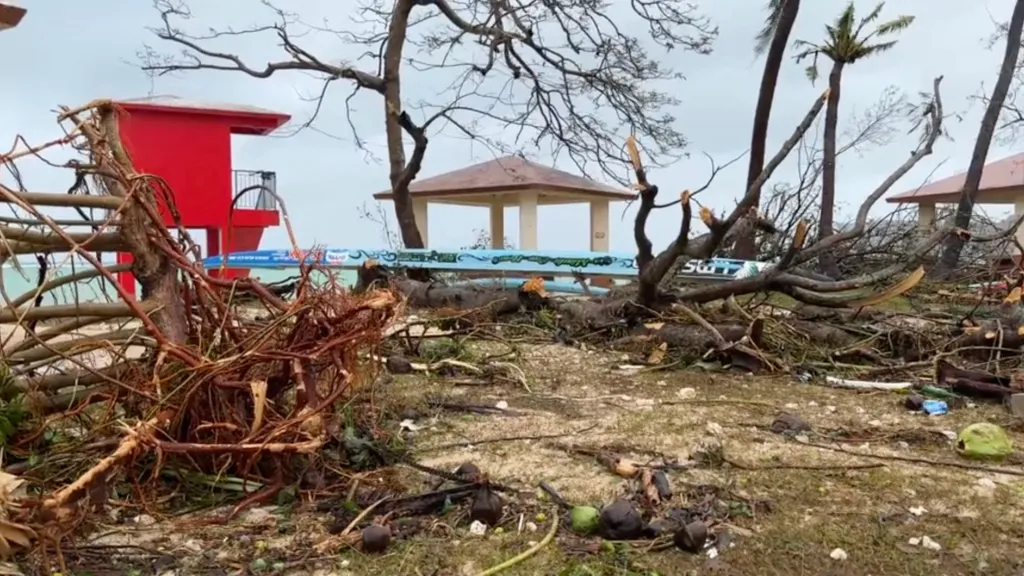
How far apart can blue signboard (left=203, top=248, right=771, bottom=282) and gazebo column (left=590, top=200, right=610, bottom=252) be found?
7.83 metres

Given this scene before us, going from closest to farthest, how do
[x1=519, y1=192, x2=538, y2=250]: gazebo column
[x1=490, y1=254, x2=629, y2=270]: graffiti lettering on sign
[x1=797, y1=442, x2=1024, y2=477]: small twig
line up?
[x1=797, y1=442, x2=1024, y2=477]: small twig, [x1=490, y1=254, x2=629, y2=270]: graffiti lettering on sign, [x1=519, y1=192, x2=538, y2=250]: gazebo column

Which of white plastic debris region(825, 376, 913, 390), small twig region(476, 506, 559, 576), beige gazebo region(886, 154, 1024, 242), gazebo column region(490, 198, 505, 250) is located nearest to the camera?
small twig region(476, 506, 559, 576)

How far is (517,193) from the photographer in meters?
17.0

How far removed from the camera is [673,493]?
2.77 meters

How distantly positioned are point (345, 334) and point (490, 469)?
0.78 metres

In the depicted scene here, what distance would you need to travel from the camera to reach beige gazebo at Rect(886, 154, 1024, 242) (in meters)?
21.0

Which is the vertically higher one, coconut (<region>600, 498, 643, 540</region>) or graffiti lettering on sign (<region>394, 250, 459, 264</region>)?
graffiti lettering on sign (<region>394, 250, 459, 264</region>)

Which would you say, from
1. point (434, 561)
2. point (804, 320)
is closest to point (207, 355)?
point (434, 561)

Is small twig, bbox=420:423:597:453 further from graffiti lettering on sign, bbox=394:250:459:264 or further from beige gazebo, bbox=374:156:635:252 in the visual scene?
beige gazebo, bbox=374:156:635:252

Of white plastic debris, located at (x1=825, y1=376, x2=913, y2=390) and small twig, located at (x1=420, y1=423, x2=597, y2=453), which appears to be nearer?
small twig, located at (x1=420, y1=423, x2=597, y2=453)

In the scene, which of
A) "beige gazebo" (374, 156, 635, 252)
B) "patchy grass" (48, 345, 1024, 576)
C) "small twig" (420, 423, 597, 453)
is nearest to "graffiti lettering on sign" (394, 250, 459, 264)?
"beige gazebo" (374, 156, 635, 252)

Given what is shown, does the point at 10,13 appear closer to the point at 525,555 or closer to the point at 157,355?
the point at 157,355

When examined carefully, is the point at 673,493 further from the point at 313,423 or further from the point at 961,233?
the point at 961,233

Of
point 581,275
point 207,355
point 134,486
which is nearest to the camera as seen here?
point 134,486
